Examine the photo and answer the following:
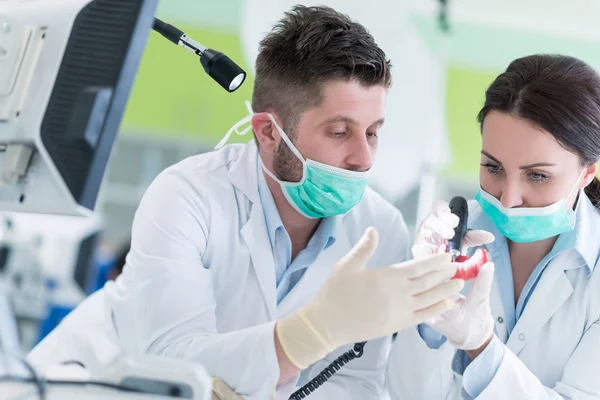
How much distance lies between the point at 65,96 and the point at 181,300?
1.87 feet

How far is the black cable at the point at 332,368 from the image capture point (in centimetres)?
172

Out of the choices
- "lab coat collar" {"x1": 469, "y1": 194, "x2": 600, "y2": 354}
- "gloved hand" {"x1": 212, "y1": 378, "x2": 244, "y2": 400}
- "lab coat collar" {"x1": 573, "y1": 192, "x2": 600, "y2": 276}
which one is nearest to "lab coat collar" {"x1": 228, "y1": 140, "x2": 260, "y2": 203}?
"gloved hand" {"x1": 212, "y1": 378, "x2": 244, "y2": 400}

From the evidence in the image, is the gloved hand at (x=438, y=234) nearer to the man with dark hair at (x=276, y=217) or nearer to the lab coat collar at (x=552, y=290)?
the man with dark hair at (x=276, y=217)

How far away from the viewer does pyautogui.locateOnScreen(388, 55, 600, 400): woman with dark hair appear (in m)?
1.71

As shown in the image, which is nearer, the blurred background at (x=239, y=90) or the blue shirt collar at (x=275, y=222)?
the blue shirt collar at (x=275, y=222)

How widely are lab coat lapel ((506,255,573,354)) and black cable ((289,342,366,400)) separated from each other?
40 centimetres

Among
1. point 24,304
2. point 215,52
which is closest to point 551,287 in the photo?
point 215,52

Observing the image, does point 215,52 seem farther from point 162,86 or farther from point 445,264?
point 162,86

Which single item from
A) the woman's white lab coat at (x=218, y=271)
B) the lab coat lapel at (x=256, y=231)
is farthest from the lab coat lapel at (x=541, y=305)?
the lab coat lapel at (x=256, y=231)

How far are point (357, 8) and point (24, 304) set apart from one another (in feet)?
7.48

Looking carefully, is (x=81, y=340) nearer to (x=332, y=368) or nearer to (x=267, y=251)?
(x=267, y=251)

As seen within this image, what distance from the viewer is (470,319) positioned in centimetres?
157

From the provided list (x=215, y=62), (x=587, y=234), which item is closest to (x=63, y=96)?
(x=215, y=62)

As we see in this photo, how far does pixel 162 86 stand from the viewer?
23.4ft
